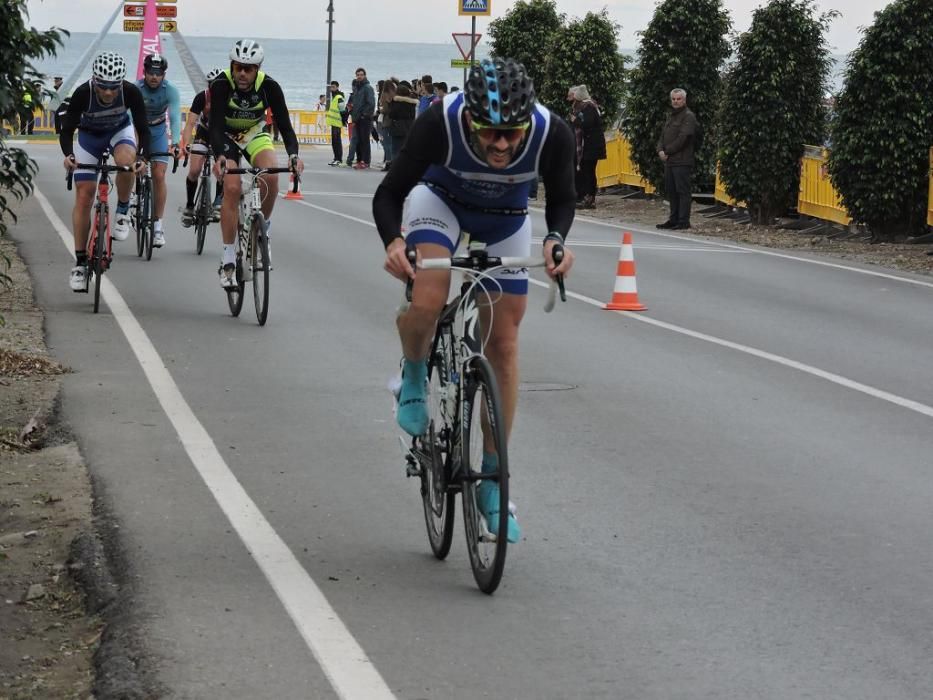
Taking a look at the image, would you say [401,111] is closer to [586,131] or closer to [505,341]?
[586,131]

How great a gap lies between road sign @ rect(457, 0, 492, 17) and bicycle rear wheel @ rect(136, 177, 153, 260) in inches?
778

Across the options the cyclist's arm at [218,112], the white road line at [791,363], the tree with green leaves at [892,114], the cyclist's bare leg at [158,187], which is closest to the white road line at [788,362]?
the white road line at [791,363]

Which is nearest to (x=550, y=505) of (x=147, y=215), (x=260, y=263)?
(x=260, y=263)

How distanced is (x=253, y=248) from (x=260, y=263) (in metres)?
0.17

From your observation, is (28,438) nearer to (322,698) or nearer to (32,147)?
(322,698)

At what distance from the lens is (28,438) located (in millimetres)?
8609

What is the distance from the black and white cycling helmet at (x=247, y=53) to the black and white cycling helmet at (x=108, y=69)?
998mm

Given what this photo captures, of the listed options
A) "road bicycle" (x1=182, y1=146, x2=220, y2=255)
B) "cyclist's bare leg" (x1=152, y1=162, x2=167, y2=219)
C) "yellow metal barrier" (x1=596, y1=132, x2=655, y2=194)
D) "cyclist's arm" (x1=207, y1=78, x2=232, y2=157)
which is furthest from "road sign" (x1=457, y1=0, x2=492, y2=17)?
"cyclist's arm" (x1=207, y1=78, x2=232, y2=157)

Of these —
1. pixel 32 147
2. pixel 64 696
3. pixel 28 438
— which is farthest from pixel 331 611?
pixel 32 147

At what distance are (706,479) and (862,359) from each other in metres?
4.48

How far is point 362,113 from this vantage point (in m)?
39.6

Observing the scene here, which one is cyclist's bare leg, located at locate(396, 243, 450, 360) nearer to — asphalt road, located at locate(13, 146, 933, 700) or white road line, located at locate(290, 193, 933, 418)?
asphalt road, located at locate(13, 146, 933, 700)

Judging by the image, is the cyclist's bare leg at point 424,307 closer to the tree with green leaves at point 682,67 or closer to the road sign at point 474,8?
the tree with green leaves at point 682,67

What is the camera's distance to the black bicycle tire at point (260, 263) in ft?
41.6
